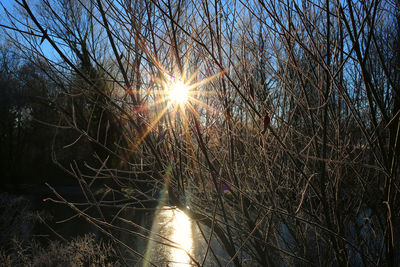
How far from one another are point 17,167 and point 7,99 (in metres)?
3.63

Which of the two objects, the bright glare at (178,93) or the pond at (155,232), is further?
the pond at (155,232)

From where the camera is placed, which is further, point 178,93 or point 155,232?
point 155,232

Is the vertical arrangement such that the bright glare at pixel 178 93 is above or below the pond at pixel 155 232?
above

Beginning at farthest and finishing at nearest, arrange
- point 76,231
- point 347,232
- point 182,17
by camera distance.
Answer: point 76,231 < point 347,232 < point 182,17

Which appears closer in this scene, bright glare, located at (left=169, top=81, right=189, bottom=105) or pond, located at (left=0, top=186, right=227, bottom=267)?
bright glare, located at (left=169, top=81, right=189, bottom=105)

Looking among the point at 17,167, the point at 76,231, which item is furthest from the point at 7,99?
the point at 76,231

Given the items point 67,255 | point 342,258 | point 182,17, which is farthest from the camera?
point 67,255

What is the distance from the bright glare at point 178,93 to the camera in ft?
4.36

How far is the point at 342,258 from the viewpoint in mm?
1310

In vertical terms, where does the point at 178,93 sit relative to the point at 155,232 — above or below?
above

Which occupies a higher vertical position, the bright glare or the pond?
the bright glare

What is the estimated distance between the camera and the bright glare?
4.36 feet

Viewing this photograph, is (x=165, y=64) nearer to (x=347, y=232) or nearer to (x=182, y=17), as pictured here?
(x=182, y=17)

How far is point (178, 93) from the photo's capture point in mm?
1354
